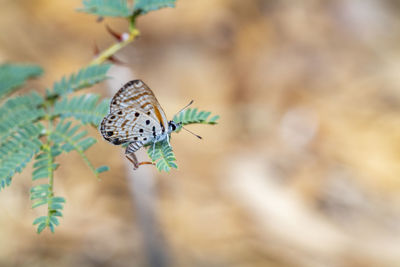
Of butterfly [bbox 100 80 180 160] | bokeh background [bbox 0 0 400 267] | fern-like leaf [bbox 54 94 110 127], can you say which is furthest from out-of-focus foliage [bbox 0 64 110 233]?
bokeh background [bbox 0 0 400 267]

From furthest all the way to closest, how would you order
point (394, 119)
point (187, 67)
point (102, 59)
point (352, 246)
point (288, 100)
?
point (187, 67) < point (288, 100) < point (394, 119) < point (352, 246) < point (102, 59)

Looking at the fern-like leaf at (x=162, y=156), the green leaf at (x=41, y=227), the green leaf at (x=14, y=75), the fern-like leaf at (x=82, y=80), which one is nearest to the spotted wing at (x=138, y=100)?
the fern-like leaf at (x=162, y=156)

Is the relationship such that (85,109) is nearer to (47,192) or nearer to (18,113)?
(18,113)

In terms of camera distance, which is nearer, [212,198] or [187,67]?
[212,198]

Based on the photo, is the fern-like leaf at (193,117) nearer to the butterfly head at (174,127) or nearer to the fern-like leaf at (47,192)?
the butterfly head at (174,127)

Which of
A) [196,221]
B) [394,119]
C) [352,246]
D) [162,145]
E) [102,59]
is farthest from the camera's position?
[394,119]

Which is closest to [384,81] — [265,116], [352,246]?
[265,116]

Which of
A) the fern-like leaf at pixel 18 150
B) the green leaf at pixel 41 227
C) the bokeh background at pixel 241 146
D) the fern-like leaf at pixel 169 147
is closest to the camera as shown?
the green leaf at pixel 41 227

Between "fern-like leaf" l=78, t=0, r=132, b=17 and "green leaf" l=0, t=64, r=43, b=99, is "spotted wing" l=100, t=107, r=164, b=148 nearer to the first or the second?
"fern-like leaf" l=78, t=0, r=132, b=17

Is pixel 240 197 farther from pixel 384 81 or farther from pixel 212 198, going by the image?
pixel 384 81
